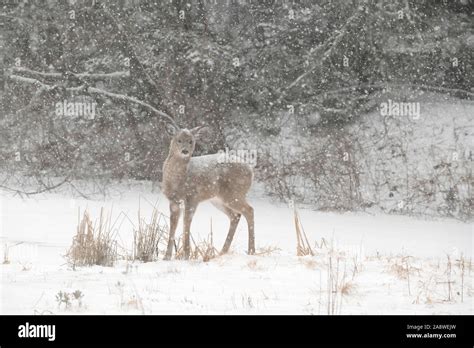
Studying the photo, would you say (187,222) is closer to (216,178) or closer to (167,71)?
(216,178)

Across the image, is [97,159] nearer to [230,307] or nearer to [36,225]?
[36,225]

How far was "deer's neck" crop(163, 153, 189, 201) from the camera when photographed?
28.4ft

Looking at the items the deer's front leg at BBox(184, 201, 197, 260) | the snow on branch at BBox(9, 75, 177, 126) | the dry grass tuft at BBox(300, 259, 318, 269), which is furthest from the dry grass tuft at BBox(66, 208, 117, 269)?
the snow on branch at BBox(9, 75, 177, 126)

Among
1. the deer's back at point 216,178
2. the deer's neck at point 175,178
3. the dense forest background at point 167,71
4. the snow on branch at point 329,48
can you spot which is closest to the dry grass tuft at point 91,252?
the deer's neck at point 175,178

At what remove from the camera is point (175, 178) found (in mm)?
8648

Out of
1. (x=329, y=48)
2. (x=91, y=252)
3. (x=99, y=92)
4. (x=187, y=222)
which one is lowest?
(x=91, y=252)

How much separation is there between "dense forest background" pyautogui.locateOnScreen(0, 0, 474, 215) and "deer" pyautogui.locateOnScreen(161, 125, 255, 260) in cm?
711

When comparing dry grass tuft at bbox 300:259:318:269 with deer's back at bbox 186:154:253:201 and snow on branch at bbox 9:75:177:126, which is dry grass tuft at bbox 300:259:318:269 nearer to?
deer's back at bbox 186:154:253:201

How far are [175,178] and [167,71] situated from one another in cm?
840

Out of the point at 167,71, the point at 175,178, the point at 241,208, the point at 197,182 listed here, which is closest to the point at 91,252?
the point at 175,178

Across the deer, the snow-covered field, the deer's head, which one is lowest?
the snow-covered field

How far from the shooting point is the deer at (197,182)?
859 cm

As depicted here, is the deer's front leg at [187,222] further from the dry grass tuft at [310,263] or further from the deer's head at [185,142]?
the dry grass tuft at [310,263]

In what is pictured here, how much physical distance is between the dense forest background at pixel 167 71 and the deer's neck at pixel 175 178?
25.0ft
